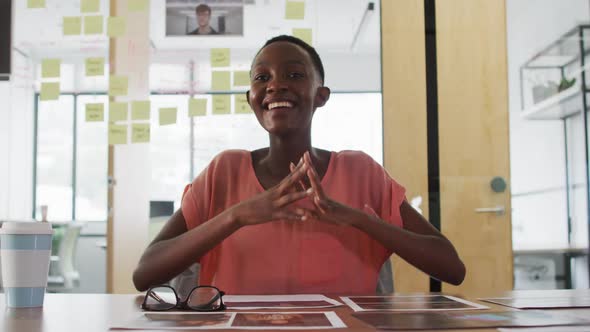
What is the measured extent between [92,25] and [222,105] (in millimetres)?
807

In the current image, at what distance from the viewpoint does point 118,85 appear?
10.0 ft

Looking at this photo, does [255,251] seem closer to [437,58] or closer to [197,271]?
[197,271]

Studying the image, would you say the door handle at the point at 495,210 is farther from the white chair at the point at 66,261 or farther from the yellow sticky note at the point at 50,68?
the white chair at the point at 66,261

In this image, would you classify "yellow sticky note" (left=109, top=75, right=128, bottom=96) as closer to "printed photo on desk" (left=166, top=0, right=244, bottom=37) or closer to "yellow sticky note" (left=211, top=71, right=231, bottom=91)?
"printed photo on desk" (left=166, top=0, right=244, bottom=37)

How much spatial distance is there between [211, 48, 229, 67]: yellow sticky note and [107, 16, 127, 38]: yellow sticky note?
0.49 meters

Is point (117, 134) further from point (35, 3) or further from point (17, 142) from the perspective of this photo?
point (17, 142)

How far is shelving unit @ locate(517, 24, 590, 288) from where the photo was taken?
2.91m

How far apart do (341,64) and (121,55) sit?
4.47ft

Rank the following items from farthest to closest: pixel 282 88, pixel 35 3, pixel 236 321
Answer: pixel 35 3 → pixel 282 88 → pixel 236 321

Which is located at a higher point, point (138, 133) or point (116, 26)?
point (116, 26)

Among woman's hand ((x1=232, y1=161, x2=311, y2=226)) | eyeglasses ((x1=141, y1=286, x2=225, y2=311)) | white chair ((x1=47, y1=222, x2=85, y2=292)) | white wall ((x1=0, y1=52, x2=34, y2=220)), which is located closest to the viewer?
eyeglasses ((x1=141, y1=286, x2=225, y2=311))

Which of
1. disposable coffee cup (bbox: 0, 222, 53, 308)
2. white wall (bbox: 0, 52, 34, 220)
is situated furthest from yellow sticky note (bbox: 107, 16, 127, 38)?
disposable coffee cup (bbox: 0, 222, 53, 308)

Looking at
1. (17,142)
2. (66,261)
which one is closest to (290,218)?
(66,261)

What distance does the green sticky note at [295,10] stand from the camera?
10.1 feet
